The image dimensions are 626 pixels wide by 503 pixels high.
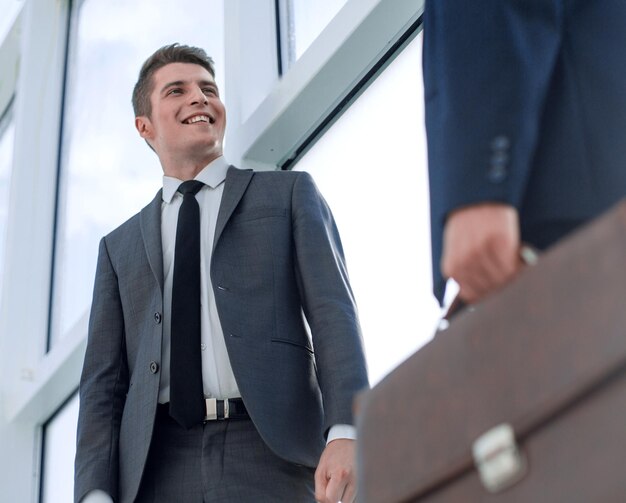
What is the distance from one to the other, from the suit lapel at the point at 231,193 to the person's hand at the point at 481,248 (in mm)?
1321

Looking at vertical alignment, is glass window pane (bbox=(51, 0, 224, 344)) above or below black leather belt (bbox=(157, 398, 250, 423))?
above

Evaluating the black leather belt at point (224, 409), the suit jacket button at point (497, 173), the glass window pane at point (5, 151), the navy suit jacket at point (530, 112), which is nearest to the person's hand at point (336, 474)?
the black leather belt at point (224, 409)

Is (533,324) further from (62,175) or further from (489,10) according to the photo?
(62,175)

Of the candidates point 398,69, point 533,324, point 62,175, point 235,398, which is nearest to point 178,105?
point 398,69

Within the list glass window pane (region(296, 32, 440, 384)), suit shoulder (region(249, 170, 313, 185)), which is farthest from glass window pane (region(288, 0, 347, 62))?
suit shoulder (region(249, 170, 313, 185))

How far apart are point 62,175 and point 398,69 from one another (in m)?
2.77

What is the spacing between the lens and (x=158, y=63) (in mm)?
2881

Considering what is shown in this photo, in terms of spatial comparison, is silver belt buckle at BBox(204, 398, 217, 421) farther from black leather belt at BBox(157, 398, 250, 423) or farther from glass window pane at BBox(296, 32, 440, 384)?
glass window pane at BBox(296, 32, 440, 384)

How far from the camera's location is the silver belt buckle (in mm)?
2111

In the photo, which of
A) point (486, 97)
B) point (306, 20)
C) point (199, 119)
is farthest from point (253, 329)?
point (306, 20)

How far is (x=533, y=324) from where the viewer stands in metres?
0.91

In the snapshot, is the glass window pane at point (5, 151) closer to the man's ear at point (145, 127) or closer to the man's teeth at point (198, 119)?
the man's ear at point (145, 127)

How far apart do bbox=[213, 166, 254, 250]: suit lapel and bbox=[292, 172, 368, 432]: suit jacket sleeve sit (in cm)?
12

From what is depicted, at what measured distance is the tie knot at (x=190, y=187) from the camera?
250 cm
